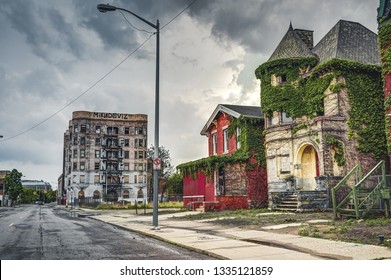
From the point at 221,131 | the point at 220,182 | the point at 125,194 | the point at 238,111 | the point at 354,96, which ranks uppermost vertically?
the point at 238,111

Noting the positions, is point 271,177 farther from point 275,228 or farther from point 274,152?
point 275,228

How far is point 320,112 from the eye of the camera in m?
22.4

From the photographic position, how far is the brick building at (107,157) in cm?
7738

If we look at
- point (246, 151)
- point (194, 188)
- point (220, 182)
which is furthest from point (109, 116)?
point (246, 151)

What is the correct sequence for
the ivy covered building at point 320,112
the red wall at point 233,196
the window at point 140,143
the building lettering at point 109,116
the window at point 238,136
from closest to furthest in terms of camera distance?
the ivy covered building at point 320,112, the red wall at point 233,196, the window at point 238,136, the building lettering at point 109,116, the window at point 140,143

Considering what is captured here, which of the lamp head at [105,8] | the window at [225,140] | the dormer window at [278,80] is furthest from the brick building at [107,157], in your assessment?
the lamp head at [105,8]

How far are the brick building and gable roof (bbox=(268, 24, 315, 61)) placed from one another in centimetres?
5642

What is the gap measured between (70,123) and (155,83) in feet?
226

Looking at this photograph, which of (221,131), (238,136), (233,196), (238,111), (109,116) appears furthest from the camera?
(109,116)

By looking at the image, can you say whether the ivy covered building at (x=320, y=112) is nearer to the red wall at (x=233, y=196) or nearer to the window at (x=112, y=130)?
the red wall at (x=233, y=196)

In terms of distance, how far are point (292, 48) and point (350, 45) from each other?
3.42 metres

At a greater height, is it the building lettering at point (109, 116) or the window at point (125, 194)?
the building lettering at point (109, 116)

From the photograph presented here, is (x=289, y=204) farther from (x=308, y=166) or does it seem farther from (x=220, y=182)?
(x=220, y=182)
